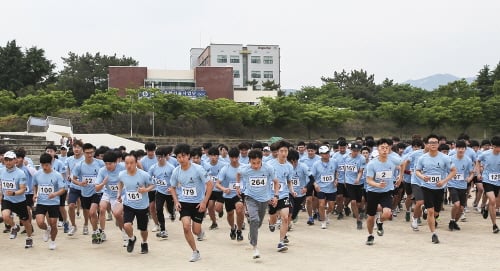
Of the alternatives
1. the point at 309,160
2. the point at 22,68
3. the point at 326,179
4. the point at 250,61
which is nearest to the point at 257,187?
the point at 326,179

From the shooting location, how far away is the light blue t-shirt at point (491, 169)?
1101cm

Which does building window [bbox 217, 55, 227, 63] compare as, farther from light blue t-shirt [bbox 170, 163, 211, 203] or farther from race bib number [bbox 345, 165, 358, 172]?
light blue t-shirt [bbox 170, 163, 211, 203]

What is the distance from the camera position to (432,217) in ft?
31.7

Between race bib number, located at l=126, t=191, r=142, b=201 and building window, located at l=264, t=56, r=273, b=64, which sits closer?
race bib number, located at l=126, t=191, r=142, b=201

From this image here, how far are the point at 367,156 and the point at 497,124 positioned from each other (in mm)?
39896

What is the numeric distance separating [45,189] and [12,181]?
684 mm

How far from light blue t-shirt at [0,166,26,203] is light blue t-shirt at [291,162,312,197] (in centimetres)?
548

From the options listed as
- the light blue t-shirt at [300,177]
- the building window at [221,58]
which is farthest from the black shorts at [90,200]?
the building window at [221,58]

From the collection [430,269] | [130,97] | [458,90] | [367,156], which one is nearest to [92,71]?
[130,97]

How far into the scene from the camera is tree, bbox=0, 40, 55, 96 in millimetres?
61219

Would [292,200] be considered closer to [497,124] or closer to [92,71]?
[497,124]

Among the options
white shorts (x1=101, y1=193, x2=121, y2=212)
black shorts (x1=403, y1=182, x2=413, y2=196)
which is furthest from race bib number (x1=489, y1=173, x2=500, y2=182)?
white shorts (x1=101, y1=193, x2=121, y2=212)

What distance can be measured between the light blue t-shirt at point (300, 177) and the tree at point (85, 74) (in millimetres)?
59924

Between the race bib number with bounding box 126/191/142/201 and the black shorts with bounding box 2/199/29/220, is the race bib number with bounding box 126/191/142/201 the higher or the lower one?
the higher one
